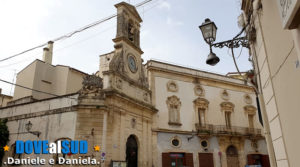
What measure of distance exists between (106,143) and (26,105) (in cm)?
717

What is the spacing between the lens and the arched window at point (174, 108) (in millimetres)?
22359

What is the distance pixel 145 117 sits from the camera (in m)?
19.8

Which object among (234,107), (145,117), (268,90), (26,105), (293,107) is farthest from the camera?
(234,107)

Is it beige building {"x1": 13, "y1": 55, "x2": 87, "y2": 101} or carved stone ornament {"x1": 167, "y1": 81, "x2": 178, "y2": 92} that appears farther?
beige building {"x1": 13, "y1": 55, "x2": 87, "y2": 101}

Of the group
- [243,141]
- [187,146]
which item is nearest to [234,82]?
[243,141]

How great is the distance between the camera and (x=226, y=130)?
23969 mm

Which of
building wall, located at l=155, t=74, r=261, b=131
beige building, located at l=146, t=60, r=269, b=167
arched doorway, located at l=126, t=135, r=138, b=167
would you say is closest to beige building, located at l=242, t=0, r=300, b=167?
arched doorway, located at l=126, t=135, r=138, b=167

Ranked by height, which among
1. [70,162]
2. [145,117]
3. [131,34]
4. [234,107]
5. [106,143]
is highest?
[131,34]

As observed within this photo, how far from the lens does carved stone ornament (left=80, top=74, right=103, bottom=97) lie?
53.3 ft

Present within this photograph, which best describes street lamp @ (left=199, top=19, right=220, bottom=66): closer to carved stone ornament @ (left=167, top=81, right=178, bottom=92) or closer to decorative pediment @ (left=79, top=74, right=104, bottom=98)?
decorative pediment @ (left=79, top=74, right=104, bottom=98)

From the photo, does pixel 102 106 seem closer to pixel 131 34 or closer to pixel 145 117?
pixel 145 117

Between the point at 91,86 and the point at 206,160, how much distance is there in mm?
12295

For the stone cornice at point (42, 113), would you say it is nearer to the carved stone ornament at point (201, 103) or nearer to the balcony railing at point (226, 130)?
the balcony railing at point (226, 130)

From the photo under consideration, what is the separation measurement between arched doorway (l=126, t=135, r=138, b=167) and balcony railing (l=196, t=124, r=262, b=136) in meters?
6.91
